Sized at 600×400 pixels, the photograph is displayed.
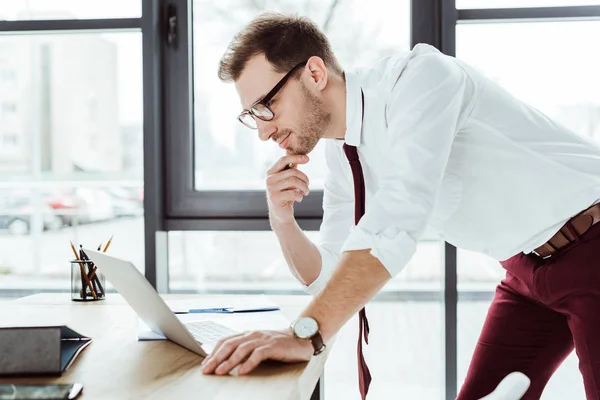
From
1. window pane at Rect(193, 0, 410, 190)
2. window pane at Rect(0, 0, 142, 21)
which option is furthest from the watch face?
window pane at Rect(0, 0, 142, 21)

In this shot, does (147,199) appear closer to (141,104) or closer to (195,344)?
(141,104)

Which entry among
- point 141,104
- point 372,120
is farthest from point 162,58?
point 372,120

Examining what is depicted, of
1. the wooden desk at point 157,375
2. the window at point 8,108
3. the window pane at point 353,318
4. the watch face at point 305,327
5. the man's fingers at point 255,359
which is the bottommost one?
the window pane at point 353,318

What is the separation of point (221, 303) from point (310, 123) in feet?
1.70

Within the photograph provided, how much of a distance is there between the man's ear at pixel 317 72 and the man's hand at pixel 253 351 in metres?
0.74

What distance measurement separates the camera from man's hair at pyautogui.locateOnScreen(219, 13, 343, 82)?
1665 millimetres

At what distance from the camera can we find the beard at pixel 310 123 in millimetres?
1712

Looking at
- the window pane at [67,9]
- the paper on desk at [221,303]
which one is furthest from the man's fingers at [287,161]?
the window pane at [67,9]

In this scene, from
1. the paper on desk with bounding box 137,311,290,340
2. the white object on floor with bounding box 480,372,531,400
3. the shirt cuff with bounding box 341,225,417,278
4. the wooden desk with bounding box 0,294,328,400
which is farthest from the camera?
the paper on desk with bounding box 137,311,290,340

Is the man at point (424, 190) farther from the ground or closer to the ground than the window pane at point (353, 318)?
farther from the ground

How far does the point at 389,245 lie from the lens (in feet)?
4.17

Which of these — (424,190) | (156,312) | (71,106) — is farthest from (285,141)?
(71,106)

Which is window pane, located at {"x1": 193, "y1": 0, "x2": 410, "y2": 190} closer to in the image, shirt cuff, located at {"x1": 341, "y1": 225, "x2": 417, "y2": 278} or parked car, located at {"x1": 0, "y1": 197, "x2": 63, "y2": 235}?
parked car, located at {"x1": 0, "y1": 197, "x2": 63, "y2": 235}

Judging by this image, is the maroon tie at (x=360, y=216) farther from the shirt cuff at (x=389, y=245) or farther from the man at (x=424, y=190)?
the shirt cuff at (x=389, y=245)
